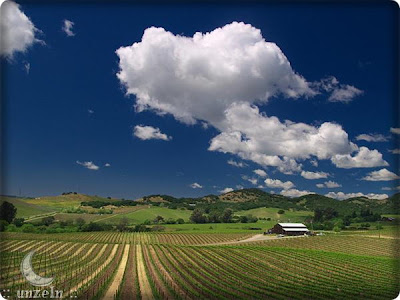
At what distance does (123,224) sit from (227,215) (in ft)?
30.2

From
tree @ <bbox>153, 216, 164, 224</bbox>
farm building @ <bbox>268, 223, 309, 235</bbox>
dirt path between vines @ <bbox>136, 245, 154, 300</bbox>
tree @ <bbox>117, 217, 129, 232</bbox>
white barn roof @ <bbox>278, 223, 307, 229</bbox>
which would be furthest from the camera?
farm building @ <bbox>268, 223, 309, 235</bbox>

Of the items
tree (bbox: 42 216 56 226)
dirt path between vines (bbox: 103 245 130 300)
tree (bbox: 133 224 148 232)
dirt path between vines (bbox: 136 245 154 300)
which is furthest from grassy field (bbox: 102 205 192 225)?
dirt path between vines (bbox: 136 245 154 300)

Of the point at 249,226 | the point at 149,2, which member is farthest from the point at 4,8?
the point at 249,226

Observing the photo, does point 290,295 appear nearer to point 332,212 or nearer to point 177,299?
point 177,299

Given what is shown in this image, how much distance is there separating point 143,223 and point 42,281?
69.0ft

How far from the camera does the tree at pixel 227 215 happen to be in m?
25.7

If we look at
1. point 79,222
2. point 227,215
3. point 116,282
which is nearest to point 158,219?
point 227,215

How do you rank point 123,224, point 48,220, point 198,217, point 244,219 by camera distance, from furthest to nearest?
point 244,219
point 198,217
point 123,224
point 48,220

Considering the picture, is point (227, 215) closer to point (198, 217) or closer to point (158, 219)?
point (198, 217)

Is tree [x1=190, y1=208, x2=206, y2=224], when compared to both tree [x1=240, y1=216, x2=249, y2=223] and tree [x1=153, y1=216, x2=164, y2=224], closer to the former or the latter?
tree [x1=153, y1=216, x2=164, y2=224]

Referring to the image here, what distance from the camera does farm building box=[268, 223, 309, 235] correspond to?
104 feet

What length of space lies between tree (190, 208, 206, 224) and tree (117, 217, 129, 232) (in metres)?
5.71

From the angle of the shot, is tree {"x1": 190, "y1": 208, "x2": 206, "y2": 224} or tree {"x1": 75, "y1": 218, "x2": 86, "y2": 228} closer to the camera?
tree {"x1": 75, "y1": 218, "x2": 86, "y2": 228}

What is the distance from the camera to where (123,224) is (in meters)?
26.1
